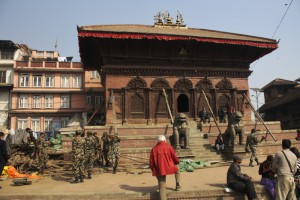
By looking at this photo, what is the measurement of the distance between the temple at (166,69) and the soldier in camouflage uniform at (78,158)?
341 inches

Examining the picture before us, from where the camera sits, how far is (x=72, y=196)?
7.16 m

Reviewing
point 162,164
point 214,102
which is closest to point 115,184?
point 162,164

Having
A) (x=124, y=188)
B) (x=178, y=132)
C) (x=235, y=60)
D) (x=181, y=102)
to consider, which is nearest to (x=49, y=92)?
(x=181, y=102)

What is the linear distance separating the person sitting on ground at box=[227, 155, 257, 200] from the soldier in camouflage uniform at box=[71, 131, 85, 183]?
5259 mm

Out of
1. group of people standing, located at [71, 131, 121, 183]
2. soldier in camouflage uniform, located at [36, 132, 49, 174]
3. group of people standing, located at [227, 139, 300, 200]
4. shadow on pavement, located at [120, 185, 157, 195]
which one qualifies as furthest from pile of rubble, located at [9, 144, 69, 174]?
group of people standing, located at [227, 139, 300, 200]

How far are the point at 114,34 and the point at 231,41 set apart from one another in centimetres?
884

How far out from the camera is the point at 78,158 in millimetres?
9617

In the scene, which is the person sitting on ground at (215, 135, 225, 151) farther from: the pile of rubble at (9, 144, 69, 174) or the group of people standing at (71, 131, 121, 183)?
the pile of rubble at (9, 144, 69, 174)

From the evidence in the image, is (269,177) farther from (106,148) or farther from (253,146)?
(106,148)

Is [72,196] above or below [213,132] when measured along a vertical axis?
below

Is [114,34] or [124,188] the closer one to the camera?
[124,188]

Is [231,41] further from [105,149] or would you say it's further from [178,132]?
[105,149]

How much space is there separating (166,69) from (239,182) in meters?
14.1

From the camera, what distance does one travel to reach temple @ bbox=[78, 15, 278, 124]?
19.1m
